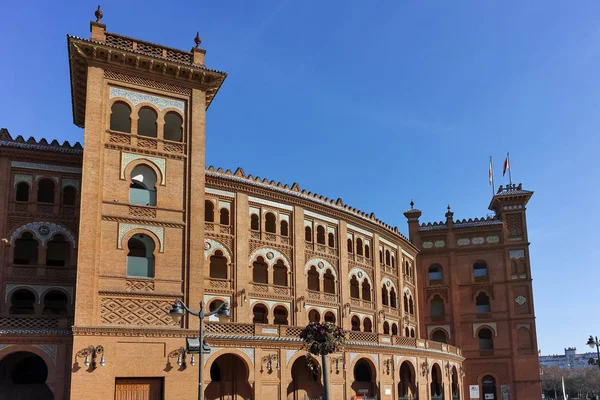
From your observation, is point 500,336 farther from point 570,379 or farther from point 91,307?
point 570,379

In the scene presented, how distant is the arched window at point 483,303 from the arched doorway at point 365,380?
1721 centimetres

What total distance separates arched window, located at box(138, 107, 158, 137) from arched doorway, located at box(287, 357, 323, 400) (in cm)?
1602

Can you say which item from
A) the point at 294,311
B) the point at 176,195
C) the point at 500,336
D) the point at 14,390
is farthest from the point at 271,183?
the point at 500,336

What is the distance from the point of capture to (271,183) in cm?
4331

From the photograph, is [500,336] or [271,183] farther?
[500,336]

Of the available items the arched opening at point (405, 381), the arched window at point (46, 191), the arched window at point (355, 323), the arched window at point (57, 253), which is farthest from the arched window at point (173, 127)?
the arched opening at point (405, 381)

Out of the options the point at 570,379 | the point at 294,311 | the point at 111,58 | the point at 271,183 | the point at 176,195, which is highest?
the point at 111,58

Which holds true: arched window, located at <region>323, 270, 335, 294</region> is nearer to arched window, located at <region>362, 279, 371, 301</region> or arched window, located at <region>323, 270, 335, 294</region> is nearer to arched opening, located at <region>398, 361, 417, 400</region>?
arched window, located at <region>362, 279, 371, 301</region>

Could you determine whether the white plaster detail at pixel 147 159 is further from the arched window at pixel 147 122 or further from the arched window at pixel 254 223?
the arched window at pixel 254 223

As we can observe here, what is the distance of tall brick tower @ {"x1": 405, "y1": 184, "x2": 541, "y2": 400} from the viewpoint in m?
58.6

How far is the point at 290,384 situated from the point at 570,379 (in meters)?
98.2

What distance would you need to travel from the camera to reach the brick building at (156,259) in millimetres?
29656

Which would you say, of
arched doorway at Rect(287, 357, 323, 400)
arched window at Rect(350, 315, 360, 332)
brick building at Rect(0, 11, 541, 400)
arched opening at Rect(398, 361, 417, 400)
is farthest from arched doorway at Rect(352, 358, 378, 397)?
arched doorway at Rect(287, 357, 323, 400)

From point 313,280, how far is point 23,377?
1948cm
